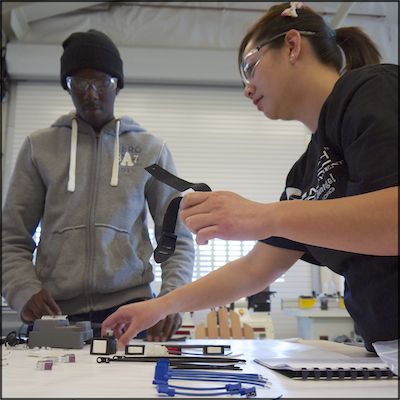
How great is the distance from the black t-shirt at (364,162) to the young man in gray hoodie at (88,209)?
73 cm

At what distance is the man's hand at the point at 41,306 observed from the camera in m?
1.37

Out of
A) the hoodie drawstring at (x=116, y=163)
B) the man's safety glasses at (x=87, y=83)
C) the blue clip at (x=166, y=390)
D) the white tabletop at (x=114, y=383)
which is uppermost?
the man's safety glasses at (x=87, y=83)

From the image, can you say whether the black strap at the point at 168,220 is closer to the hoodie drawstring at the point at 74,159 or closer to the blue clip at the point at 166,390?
the blue clip at the point at 166,390

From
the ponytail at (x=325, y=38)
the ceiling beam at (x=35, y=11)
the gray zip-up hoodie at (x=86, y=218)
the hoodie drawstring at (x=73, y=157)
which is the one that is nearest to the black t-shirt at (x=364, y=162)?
the ponytail at (x=325, y=38)

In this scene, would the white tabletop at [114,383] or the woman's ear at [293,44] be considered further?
the woman's ear at [293,44]

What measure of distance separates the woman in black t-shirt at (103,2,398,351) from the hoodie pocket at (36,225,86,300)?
0.33 metres

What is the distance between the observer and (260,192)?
4480 mm

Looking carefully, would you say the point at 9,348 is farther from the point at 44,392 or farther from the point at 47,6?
the point at 47,6

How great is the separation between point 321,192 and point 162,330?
0.76 metres

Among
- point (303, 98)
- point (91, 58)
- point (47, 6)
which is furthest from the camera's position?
point (47, 6)

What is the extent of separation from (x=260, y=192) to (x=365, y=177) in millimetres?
3804

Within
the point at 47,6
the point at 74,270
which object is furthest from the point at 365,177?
the point at 47,6

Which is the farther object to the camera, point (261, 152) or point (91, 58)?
point (261, 152)

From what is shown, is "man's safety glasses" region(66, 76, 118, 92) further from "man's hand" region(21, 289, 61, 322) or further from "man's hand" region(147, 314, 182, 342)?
"man's hand" region(147, 314, 182, 342)
